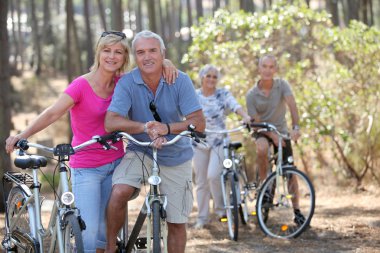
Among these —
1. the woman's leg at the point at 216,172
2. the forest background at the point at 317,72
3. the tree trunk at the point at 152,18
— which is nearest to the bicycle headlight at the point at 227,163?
the woman's leg at the point at 216,172

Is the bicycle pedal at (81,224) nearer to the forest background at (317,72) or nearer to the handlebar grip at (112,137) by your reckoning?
the handlebar grip at (112,137)

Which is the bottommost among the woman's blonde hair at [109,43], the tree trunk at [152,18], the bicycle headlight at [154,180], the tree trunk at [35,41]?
the bicycle headlight at [154,180]

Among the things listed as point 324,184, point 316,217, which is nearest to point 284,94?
point 316,217

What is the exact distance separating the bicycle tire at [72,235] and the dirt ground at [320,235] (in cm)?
291

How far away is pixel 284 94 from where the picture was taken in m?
9.28

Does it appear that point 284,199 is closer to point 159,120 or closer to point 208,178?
point 208,178

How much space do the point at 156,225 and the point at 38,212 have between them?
992mm

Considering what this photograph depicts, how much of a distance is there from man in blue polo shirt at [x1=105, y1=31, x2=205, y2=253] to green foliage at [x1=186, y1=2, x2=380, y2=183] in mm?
7427

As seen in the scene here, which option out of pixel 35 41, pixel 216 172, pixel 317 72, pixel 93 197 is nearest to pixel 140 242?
pixel 93 197

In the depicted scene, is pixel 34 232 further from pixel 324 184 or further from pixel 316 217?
pixel 324 184

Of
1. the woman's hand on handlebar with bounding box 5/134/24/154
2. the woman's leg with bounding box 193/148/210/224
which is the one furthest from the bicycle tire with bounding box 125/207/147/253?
the woman's leg with bounding box 193/148/210/224

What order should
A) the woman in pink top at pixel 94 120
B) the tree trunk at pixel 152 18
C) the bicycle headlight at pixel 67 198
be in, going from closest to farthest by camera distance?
the bicycle headlight at pixel 67 198 → the woman in pink top at pixel 94 120 → the tree trunk at pixel 152 18

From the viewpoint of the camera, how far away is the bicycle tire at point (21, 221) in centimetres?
579

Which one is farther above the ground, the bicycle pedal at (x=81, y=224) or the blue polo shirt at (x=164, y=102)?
the blue polo shirt at (x=164, y=102)
